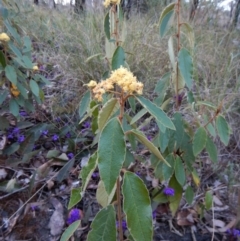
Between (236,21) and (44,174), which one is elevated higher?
(236,21)

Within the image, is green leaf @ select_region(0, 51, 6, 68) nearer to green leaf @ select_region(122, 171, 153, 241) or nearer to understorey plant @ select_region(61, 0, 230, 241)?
understorey plant @ select_region(61, 0, 230, 241)

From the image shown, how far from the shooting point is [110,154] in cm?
56

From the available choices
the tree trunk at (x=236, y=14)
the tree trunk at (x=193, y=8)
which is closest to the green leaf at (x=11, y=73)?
the tree trunk at (x=193, y=8)

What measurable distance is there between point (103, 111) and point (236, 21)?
298 centimetres

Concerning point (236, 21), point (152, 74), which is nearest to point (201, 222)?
point (152, 74)

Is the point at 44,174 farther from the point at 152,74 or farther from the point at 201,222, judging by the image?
the point at 152,74

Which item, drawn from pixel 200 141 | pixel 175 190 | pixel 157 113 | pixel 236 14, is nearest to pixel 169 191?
pixel 175 190

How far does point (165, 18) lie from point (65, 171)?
839 mm

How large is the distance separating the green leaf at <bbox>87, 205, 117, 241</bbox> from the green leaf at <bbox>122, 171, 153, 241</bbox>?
10cm

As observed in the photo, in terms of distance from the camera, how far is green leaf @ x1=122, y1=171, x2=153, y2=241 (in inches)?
23.3

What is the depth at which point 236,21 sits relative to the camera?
3109 millimetres

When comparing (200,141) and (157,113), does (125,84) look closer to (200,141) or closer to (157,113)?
(157,113)

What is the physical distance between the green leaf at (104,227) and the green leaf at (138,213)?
0.31ft

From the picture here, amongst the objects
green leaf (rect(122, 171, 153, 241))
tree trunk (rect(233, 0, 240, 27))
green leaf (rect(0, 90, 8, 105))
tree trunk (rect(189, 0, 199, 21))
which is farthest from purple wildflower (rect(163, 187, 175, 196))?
tree trunk (rect(233, 0, 240, 27))
